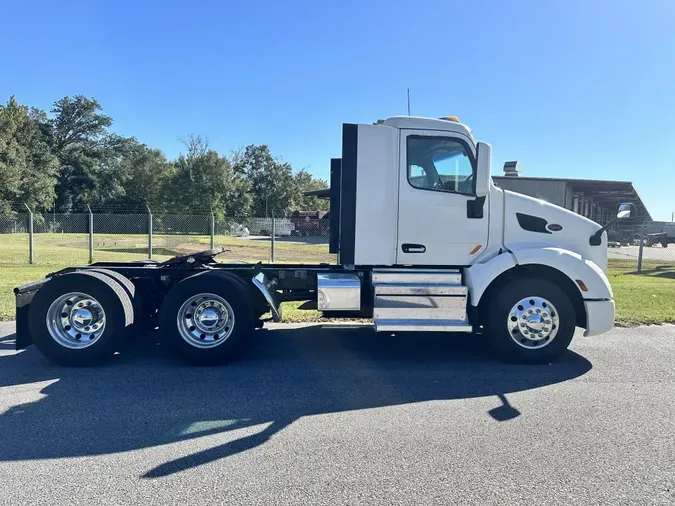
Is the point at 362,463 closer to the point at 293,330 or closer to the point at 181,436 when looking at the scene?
the point at 181,436

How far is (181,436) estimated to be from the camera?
146 inches

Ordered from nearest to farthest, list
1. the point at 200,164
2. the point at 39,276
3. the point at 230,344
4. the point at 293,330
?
1. the point at 230,344
2. the point at 293,330
3. the point at 39,276
4. the point at 200,164

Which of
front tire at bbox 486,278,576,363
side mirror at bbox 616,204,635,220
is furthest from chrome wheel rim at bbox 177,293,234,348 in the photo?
side mirror at bbox 616,204,635,220

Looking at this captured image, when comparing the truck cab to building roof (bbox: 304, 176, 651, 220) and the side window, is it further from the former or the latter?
building roof (bbox: 304, 176, 651, 220)

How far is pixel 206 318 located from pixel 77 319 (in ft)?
4.85

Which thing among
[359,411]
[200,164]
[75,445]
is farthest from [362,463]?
[200,164]

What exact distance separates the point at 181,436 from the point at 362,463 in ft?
4.73

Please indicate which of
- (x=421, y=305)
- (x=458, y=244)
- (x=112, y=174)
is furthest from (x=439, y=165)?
(x=112, y=174)

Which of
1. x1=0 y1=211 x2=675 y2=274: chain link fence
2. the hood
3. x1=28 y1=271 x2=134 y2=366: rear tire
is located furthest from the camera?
x1=0 y1=211 x2=675 y2=274: chain link fence

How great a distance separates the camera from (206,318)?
5.57 meters

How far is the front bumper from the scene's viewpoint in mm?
5609

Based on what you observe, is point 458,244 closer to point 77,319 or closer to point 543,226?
point 543,226

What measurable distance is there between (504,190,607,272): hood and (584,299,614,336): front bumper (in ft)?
1.96

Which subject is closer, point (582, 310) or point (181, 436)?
point (181, 436)
